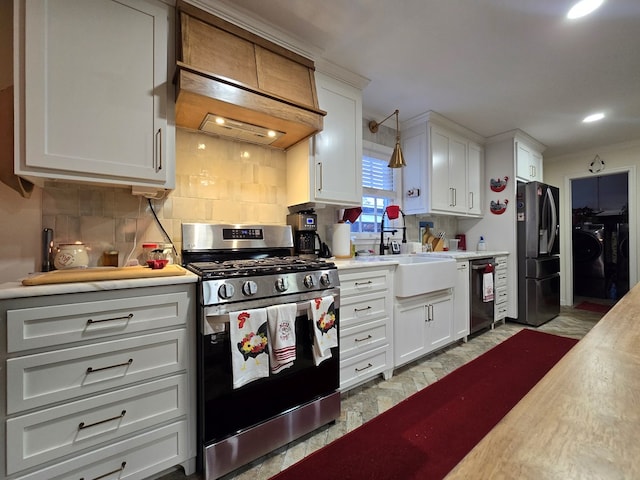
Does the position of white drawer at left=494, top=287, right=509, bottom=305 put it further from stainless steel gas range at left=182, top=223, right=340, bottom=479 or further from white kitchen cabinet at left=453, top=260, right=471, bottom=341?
stainless steel gas range at left=182, top=223, right=340, bottom=479

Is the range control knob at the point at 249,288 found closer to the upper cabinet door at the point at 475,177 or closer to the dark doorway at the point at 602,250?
the upper cabinet door at the point at 475,177

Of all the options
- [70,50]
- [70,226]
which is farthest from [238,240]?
[70,50]

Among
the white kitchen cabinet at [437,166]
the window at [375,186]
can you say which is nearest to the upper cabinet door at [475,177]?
the white kitchen cabinet at [437,166]

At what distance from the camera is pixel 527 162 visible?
12.5 ft

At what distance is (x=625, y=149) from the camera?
4074 mm

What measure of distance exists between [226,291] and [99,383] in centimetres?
58

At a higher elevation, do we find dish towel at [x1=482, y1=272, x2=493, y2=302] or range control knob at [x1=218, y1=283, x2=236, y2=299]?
range control knob at [x1=218, y1=283, x2=236, y2=299]

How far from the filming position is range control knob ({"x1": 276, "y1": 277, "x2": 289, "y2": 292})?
146cm

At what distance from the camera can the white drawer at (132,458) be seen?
108cm

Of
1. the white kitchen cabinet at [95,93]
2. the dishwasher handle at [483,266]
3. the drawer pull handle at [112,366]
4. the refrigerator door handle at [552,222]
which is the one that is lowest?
the drawer pull handle at [112,366]

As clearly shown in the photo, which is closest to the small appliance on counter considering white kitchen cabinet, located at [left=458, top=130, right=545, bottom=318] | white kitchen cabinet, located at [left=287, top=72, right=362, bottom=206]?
white kitchen cabinet, located at [left=287, top=72, right=362, bottom=206]

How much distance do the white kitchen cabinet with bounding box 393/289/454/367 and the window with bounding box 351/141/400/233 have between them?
0.95 meters

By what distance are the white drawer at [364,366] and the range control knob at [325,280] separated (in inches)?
23.1

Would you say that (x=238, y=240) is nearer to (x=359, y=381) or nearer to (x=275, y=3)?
(x=359, y=381)
